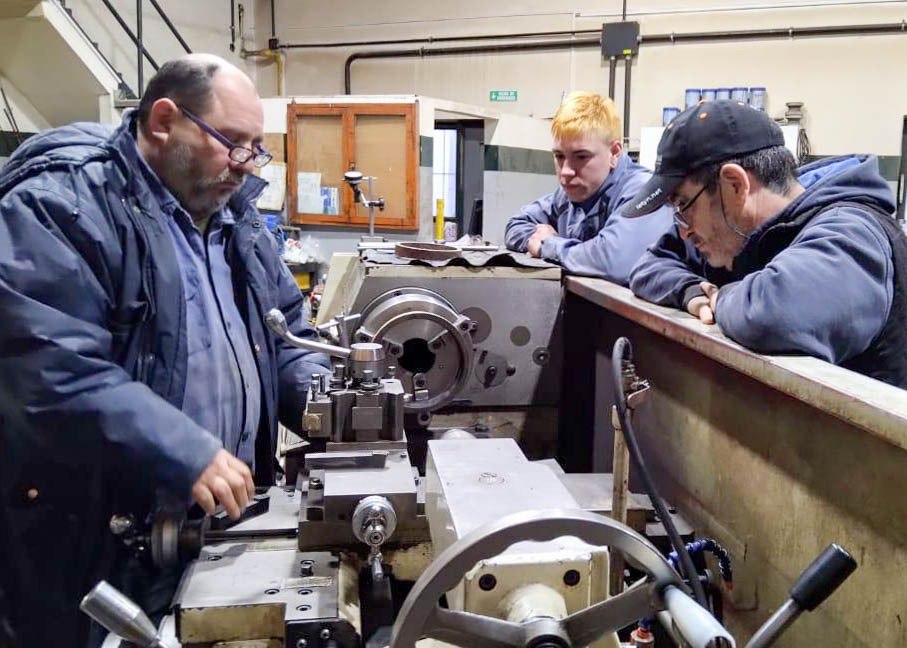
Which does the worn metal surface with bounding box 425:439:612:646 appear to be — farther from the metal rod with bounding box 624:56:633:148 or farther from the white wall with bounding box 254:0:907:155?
the white wall with bounding box 254:0:907:155

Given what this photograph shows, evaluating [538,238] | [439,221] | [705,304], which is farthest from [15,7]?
[705,304]

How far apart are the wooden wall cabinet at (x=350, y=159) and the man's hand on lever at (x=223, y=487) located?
3.60 meters

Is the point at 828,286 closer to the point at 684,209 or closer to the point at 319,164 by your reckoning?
the point at 684,209

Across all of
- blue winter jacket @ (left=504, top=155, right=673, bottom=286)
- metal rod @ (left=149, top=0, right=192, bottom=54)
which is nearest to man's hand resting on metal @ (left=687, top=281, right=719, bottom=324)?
blue winter jacket @ (left=504, top=155, right=673, bottom=286)

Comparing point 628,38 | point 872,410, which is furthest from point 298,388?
point 628,38

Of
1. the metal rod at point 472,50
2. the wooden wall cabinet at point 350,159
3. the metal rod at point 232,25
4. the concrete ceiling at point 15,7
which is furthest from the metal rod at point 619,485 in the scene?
the metal rod at point 232,25

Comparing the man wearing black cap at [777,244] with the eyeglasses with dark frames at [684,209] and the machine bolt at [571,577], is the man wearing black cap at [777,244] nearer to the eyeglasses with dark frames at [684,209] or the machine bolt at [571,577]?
the eyeglasses with dark frames at [684,209]

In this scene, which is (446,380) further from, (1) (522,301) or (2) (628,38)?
(2) (628,38)

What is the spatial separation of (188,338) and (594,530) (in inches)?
33.2

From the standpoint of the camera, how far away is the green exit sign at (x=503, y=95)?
566 centimetres

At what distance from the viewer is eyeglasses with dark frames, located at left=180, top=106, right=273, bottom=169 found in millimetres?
1208

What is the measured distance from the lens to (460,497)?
670mm

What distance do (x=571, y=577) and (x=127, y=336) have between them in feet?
2.55

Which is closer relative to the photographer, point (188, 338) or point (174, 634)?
point (174, 634)
